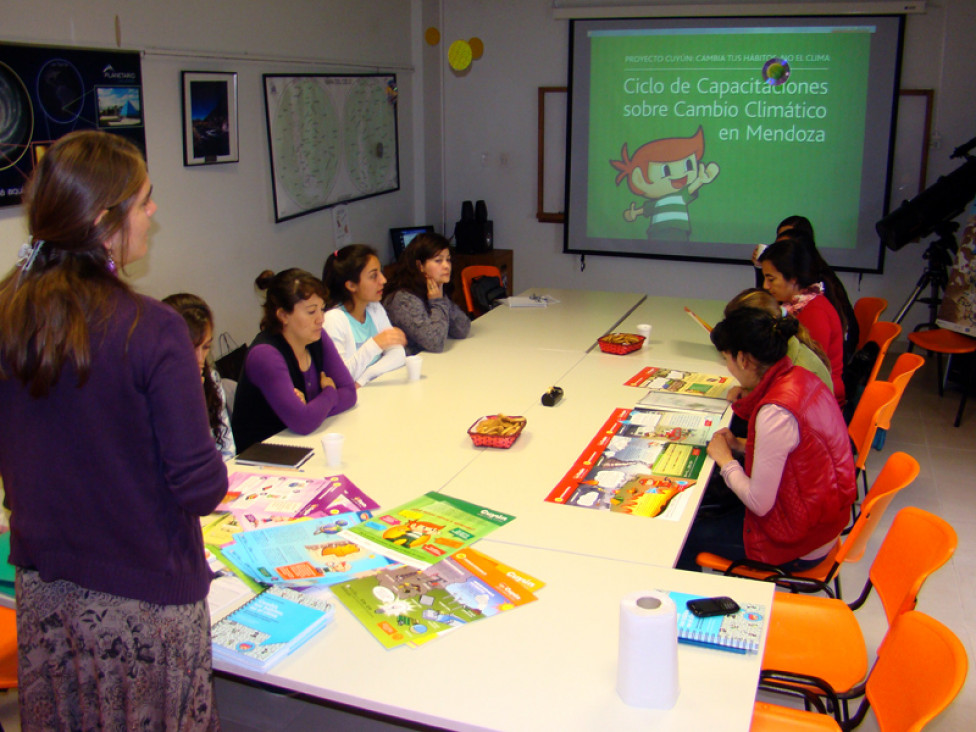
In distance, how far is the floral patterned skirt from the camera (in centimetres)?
146

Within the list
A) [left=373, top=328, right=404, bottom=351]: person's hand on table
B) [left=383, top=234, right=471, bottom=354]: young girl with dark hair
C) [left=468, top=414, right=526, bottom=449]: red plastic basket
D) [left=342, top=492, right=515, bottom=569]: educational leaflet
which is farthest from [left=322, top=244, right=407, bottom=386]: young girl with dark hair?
[left=342, top=492, right=515, bottom=569]: educational leaflet

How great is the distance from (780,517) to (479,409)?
1173mm

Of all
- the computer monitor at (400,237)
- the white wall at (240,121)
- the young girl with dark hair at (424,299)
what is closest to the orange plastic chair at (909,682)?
the young girl with dark hair at (424,299)

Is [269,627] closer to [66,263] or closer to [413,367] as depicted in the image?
[66,263]

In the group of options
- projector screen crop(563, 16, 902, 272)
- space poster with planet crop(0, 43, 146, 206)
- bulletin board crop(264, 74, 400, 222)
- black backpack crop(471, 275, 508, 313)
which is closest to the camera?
space poster with planet crop(0, 43, 146, 206)

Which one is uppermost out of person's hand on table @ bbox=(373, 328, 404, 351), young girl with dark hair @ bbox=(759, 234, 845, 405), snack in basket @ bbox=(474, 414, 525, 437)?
young girl with dark hair @ bbox=(759, 234, 845, 405)

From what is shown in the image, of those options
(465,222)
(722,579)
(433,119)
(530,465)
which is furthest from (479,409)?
(433,119)

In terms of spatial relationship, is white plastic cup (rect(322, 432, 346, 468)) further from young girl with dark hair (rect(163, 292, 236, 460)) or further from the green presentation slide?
the green presentation slide

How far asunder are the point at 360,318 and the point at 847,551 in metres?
2.36

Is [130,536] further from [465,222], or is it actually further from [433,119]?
[433,119]

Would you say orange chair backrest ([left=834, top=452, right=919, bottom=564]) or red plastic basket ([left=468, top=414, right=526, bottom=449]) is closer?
orange chair backrest ([left=834, top=452, right=919, bottom=564])

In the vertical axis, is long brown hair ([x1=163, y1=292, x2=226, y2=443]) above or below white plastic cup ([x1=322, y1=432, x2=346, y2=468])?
above

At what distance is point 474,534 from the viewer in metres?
2.19

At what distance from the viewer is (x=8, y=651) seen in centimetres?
209
